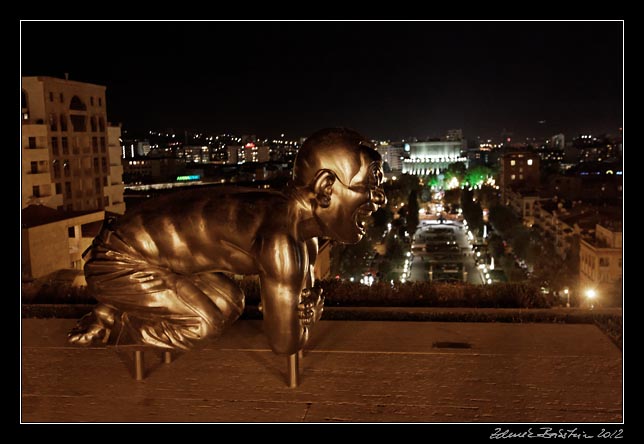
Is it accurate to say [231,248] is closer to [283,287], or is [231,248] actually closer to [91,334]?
[283,287]

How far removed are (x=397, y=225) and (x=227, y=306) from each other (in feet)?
141

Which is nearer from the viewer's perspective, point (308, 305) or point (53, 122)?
point (308, 305)

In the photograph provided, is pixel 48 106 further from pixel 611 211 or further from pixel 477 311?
pixel 611 211

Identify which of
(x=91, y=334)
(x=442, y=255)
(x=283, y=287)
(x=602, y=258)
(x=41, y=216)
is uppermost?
(x=41, y=216)

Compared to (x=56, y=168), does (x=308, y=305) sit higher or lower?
lower

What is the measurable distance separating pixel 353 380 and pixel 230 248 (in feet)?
4.71

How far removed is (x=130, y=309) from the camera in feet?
14.7

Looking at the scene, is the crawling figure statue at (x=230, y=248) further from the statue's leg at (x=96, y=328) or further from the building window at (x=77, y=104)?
the building window at (x=77, y=104)

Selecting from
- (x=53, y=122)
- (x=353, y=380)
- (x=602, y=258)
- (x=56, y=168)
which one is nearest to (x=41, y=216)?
(x=56, y=168)

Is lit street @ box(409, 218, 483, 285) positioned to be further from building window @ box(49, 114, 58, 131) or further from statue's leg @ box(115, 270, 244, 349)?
statue's leg @ box(115, 270, 244, 349)

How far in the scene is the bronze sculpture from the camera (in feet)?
13.7

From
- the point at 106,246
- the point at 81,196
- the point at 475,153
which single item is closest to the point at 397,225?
the point at 81,196

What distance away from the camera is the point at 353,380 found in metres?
4.86

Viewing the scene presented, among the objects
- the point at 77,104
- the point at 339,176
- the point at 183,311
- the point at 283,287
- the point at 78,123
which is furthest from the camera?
the point at 77,104
